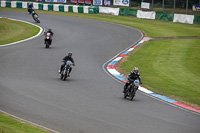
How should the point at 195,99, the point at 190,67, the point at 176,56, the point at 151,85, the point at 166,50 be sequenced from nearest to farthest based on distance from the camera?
the point at 195,99 < the point at 151,85 < the point at 190,67 < the point at 176,56 < the point at 166,50

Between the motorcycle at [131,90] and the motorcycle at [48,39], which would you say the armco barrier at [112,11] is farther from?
the motorcycle at [131,90]

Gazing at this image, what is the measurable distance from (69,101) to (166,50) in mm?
17437

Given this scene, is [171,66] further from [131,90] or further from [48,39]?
[48,39]

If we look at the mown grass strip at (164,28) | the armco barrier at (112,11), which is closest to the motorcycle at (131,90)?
the mown grass strip at (164,28)

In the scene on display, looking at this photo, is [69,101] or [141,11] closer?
[69,101]

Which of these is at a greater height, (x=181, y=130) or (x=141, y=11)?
(x=141, y=11)

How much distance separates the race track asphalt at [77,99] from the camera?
12742 millimetres

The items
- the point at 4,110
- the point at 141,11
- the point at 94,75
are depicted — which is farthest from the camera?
the point at 141,11

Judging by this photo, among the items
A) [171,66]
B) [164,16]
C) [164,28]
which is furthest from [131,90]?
[164,16]

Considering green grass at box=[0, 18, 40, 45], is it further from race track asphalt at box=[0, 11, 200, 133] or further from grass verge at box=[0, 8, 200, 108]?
grass verge at box=[0, 8, 200, 108]

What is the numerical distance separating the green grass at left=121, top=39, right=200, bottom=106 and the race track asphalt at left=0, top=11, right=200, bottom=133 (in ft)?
5.57

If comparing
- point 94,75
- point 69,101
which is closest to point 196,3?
point 94,75

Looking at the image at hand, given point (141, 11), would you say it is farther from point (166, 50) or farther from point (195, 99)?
point (195, 99)

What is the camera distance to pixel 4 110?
1362 centimetres
